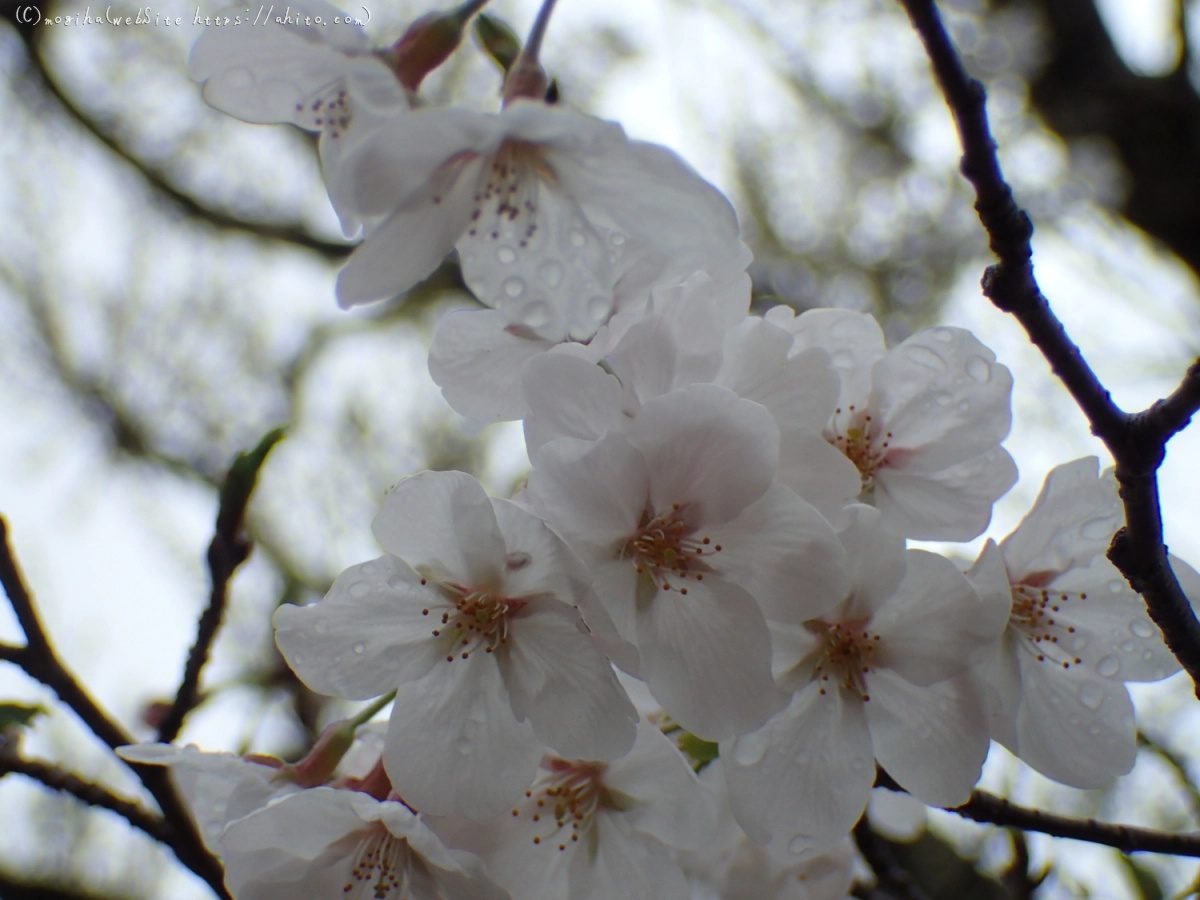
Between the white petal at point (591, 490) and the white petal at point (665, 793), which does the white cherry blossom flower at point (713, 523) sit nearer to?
the white petal at point (591, 490)

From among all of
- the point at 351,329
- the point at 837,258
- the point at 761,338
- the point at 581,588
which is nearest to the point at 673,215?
the point at 761,338

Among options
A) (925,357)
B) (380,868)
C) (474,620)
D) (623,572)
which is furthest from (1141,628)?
(380,868)

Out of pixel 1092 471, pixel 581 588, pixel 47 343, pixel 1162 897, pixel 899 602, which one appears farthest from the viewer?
pixel 47 343

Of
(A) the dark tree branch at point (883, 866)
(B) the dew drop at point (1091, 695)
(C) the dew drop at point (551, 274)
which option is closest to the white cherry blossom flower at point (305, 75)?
(C) the dew drop at point (551, 274)

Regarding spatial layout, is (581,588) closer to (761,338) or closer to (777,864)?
(761,338)

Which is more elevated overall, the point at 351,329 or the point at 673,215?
the point at 673,215

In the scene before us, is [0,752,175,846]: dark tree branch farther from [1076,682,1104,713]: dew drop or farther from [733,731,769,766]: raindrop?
[1076,682,1104,713]: dew drop

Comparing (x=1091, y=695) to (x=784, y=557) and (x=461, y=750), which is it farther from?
(x=461, y=750)
